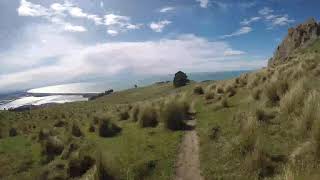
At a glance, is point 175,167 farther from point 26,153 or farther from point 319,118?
point 26,153

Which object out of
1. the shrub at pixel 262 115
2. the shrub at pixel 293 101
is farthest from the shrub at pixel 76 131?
the shrub at pixel 293 101

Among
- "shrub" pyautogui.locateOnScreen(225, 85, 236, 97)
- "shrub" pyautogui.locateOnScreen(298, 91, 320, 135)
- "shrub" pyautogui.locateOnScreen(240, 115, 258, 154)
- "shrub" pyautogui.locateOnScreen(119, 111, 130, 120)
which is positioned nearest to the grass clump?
"shrub" pyautogui.locateOnScreen(240, 115, 258, 154)

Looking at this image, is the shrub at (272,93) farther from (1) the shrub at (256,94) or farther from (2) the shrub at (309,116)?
(2) the shrub at (309,116)

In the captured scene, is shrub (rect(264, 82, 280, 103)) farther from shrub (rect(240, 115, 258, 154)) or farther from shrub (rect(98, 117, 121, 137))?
shrub (rect(98, 117, 121, 137))

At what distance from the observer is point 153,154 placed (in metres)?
13.4

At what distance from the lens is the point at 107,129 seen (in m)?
19.7

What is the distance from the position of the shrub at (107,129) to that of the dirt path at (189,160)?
4.97 metres

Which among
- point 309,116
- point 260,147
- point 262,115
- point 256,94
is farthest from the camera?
point 256,94

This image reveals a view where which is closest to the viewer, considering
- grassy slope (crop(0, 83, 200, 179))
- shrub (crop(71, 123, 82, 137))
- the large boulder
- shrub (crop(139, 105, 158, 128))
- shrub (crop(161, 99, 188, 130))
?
grassy slope (crop(0, 83, 200, 179))

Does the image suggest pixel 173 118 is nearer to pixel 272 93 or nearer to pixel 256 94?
pixel 256 94

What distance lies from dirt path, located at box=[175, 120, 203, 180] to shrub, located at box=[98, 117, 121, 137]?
16.3 ft

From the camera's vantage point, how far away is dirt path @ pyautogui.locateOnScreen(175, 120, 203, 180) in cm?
1062

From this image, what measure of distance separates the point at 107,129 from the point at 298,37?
105259 mm

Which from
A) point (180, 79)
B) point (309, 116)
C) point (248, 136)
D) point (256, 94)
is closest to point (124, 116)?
point (256, 94)
